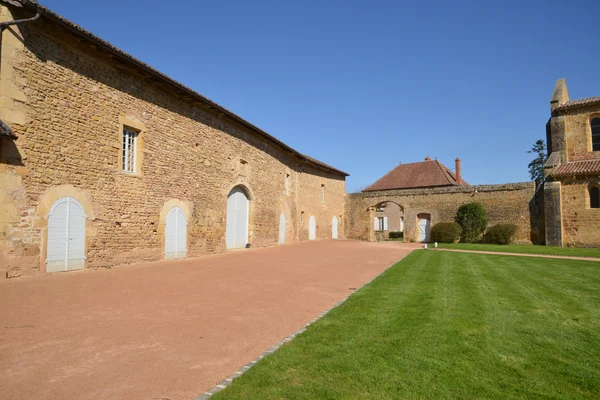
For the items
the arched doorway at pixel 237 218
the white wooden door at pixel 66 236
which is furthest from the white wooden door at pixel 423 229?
the white wooden door at pixel 66 236

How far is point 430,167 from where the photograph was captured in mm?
33344

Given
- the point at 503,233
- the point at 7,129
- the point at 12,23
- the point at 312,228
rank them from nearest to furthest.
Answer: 1. the point at 7,129
2. the point at 12,23
3. the point at 503,233
4. the point at 312,228

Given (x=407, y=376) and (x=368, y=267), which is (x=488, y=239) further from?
(x=407, y=376)

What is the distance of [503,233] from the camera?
20594 mm

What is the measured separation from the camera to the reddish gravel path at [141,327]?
295 cm

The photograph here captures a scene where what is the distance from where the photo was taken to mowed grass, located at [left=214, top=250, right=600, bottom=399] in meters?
2.71

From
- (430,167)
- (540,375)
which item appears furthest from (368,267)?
(430,167)

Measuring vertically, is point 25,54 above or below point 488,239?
above

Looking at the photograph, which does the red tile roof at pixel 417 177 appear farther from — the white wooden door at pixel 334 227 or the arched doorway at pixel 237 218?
the arched doorway at pixel 237 218

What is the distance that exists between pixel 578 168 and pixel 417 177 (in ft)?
48.7

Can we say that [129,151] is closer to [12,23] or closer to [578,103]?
[12,23]

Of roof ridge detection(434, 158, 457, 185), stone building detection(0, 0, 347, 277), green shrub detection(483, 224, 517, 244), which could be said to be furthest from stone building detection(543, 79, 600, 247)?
stone building detection(0, 0, 347, 277)

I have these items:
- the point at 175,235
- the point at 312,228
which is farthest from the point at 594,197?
the point at 175,235

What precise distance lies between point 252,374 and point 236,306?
2.56 metres
